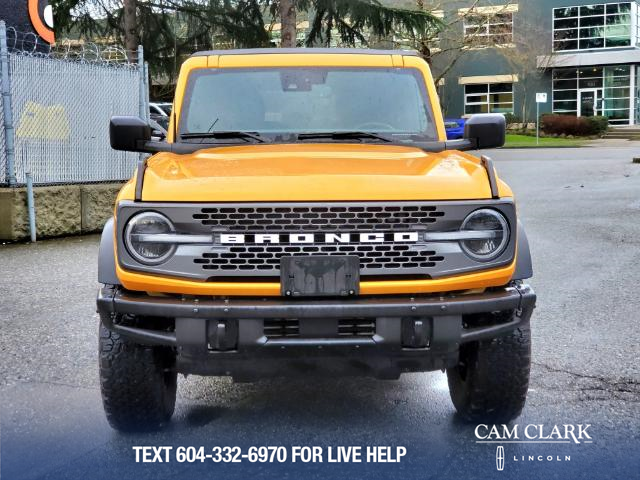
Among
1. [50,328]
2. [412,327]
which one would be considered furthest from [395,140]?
[50,328]

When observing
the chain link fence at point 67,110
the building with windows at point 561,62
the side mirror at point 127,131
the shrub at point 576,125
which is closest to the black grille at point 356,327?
the side mirror at point 127,131

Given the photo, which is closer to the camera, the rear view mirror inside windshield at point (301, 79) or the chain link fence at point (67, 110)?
the rear view mirror inside windshield at point (301, 79)

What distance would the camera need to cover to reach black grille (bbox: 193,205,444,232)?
3.59 m

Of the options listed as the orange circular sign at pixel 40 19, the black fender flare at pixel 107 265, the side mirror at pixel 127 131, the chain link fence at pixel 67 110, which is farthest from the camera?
the orange circular sign at pixel 40 19

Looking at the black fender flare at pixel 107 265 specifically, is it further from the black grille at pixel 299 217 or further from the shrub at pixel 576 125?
the shrub at pixel 576 125

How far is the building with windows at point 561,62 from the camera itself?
50000mm

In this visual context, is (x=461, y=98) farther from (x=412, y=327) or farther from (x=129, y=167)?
(x=412, y=327)

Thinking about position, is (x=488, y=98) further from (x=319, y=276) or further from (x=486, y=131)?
(x=319, y=276)

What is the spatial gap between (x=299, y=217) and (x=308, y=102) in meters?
1.63

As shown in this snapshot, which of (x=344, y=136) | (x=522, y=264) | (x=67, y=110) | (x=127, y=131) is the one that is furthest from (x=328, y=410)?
(x=67, y=110)

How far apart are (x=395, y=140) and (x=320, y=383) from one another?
4.98 ft

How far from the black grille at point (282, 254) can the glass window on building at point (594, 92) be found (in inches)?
2051

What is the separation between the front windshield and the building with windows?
4504 cm

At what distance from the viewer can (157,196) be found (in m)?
3.67
